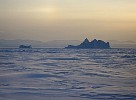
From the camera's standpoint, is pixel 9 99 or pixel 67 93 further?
pixel 67 93

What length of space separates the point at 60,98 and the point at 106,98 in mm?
1520

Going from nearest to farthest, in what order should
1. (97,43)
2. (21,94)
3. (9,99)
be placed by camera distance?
(9,99) → (21,94) → (97,43)

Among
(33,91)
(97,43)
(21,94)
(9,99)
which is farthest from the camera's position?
(97,43)

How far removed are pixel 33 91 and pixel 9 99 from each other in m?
1.48

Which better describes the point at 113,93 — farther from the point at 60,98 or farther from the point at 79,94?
the point at 60,98

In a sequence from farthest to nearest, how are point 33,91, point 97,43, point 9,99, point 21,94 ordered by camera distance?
point 97,43 < point 33,91 < point 21,94 < point 9,99

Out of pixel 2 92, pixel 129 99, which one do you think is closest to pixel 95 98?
pixel 129 99

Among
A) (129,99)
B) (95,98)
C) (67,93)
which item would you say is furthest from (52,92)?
(129,99)

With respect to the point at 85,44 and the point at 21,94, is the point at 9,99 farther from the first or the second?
the point at 85,44

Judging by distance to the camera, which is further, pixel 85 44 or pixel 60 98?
pixel 85 44

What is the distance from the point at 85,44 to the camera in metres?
124

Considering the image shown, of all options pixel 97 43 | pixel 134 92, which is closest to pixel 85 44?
pixel 97 43

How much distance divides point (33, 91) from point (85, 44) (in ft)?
380

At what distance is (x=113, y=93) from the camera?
8977 mm
